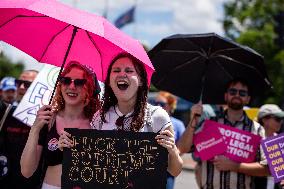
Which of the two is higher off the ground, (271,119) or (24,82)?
(24,82)

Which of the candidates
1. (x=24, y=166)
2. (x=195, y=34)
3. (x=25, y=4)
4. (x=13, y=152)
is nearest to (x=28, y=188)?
(x=13, y=152)

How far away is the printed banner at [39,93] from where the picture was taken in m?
5.18

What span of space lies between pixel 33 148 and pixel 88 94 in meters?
0.58

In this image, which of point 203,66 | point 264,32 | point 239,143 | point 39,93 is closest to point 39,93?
point 39,93

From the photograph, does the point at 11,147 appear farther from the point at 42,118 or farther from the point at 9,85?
the point at 9,85

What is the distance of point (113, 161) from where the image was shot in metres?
3.37

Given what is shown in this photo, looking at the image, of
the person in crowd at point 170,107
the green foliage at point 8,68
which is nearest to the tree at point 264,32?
the person in crowd at point 170,107

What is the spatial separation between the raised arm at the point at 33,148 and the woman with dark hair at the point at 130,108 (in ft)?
1.10

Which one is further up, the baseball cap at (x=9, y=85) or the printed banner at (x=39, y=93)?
the baseball cap at (x=9, y=85)

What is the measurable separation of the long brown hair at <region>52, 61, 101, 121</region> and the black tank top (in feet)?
0.78

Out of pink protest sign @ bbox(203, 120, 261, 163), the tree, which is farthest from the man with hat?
the tree

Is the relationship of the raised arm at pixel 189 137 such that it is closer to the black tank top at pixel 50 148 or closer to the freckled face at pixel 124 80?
the freckled face at pixel 124 80

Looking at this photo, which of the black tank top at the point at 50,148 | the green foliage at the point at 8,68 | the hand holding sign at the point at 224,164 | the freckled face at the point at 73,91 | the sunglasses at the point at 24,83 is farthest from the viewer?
the green foliage at the point at 8,68

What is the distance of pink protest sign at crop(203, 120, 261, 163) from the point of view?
191 inches
